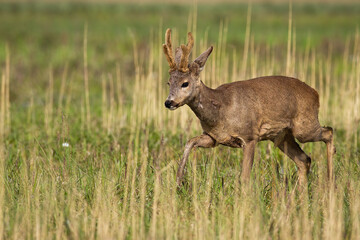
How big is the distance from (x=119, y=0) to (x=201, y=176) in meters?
70.1

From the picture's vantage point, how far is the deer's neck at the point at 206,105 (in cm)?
599

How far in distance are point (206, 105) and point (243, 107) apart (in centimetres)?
37

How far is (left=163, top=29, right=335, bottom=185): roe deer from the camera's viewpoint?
584cm

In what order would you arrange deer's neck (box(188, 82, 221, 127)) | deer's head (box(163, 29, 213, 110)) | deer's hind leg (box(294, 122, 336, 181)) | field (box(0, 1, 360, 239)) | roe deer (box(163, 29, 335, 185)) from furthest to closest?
deer's hind leg (box(294, 122, 336, 181)) < deer's neck (box(188, 82, 221, 127)) < roe deer (box(163, 29, 335, 185)) < deer's head (box(163, 29, 213, 110)) < field (box(0, 1, 360, 239))

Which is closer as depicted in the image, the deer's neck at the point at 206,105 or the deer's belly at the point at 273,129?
the deer's neck at the point at 206,105

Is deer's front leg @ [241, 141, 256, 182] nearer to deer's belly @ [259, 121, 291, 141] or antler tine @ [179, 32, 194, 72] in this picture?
deer's belly @ [259, 121, 291, 141]

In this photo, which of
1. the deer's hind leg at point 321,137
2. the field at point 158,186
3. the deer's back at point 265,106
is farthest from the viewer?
the deer's hind leg at point 321,137

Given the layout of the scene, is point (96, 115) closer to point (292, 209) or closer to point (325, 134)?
point (325, 134)

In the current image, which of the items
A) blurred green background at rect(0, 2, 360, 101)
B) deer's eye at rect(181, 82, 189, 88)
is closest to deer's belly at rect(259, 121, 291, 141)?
deer's eye at rect(181, 82, 189, 88)

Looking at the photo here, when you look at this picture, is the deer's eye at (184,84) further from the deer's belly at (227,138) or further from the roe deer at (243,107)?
the deer's belly at (227,138)

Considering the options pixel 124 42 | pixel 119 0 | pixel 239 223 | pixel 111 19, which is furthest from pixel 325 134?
pixel 119 0

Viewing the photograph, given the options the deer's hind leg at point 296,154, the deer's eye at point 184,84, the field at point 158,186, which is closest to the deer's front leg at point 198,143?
the field at point 158,186

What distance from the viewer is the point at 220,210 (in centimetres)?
511

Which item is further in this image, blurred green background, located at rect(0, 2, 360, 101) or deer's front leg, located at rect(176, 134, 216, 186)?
blurred green background, located at rect(0, 2, 360, 101)
